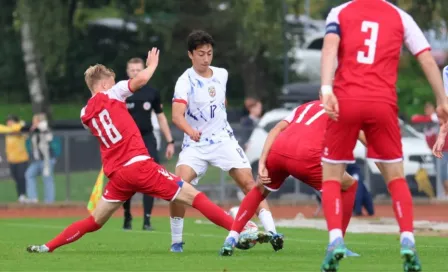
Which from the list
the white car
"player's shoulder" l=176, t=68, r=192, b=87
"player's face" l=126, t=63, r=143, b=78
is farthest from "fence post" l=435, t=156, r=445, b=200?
"player's shoulder" l=176, t=68, r=192, b=87

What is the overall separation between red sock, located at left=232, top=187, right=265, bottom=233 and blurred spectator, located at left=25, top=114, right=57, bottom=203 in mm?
14144

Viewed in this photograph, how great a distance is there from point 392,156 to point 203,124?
12.6 ft

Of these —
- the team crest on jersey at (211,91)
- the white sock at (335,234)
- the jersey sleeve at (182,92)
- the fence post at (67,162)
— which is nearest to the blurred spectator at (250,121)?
the fence post at (67,162)

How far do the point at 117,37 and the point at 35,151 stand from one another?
1763cm

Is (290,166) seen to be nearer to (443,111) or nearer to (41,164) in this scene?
(443,111)

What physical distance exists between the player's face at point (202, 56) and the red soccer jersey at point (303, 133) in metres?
1.20

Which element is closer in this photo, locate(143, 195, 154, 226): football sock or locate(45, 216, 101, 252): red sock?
locate(45, 216, 101, 252): red sock

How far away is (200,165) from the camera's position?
13.0m

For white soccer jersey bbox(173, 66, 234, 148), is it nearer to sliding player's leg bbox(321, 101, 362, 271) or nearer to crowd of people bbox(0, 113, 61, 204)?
sliding player's leg bbox(321, 101, 362, 271)

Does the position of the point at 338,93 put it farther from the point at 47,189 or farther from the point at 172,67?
the point at 172,67

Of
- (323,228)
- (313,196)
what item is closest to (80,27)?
(313,196)

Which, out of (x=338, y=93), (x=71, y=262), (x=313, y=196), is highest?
(x=338, y=93)

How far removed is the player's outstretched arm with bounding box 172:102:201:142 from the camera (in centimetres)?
1240

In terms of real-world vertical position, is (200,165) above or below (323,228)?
above
